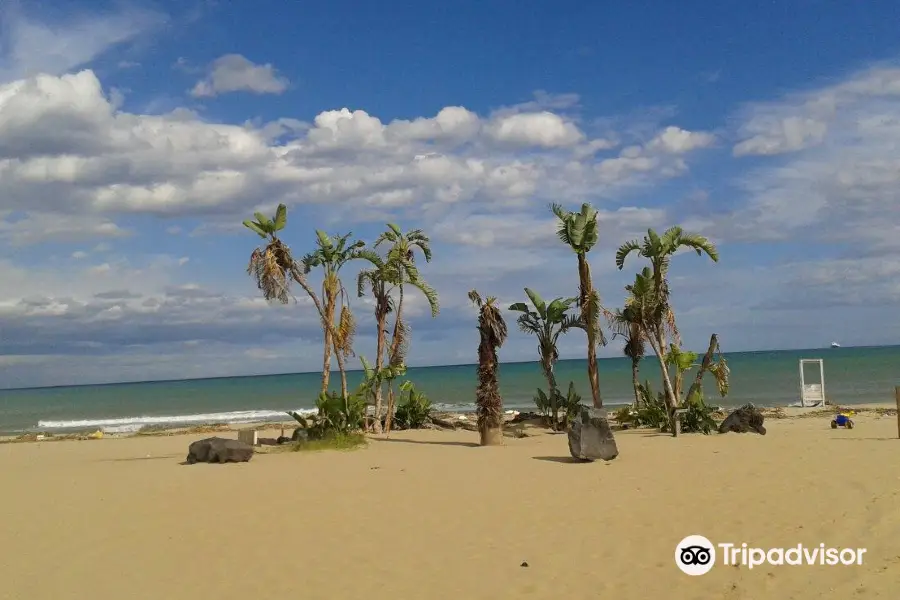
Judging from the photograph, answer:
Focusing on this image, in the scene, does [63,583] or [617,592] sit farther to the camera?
[63,583]

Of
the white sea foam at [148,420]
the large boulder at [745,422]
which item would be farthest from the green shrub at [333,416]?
the white sea foam at [148,420]

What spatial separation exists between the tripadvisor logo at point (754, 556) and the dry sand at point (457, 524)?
0.43 feet

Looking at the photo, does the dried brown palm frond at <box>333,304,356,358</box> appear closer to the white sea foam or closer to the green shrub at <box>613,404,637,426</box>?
the green shrub at <box>613,404,637,426</box>

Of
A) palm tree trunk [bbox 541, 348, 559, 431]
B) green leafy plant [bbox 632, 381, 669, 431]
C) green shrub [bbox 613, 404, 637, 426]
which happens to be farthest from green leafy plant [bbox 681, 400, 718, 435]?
palm tree trunk [bbox 541, 348, 559, 431]

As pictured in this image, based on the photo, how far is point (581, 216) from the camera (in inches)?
793

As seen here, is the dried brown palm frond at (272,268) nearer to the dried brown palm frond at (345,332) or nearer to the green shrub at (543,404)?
the dried brown palm frond at (345,332)

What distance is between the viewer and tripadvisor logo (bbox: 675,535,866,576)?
6891 millimetres

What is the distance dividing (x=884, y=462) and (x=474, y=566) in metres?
7.82

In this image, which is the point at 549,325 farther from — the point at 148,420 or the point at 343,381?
the point at 148,420

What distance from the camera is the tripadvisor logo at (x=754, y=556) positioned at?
6891 mm

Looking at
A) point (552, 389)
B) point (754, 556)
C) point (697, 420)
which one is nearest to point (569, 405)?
point (552, 389)

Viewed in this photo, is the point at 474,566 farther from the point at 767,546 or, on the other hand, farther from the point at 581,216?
the point at 581,216

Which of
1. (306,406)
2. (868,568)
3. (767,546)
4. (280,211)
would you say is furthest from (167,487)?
(306,406)

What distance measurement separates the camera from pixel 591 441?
44.9 feet
